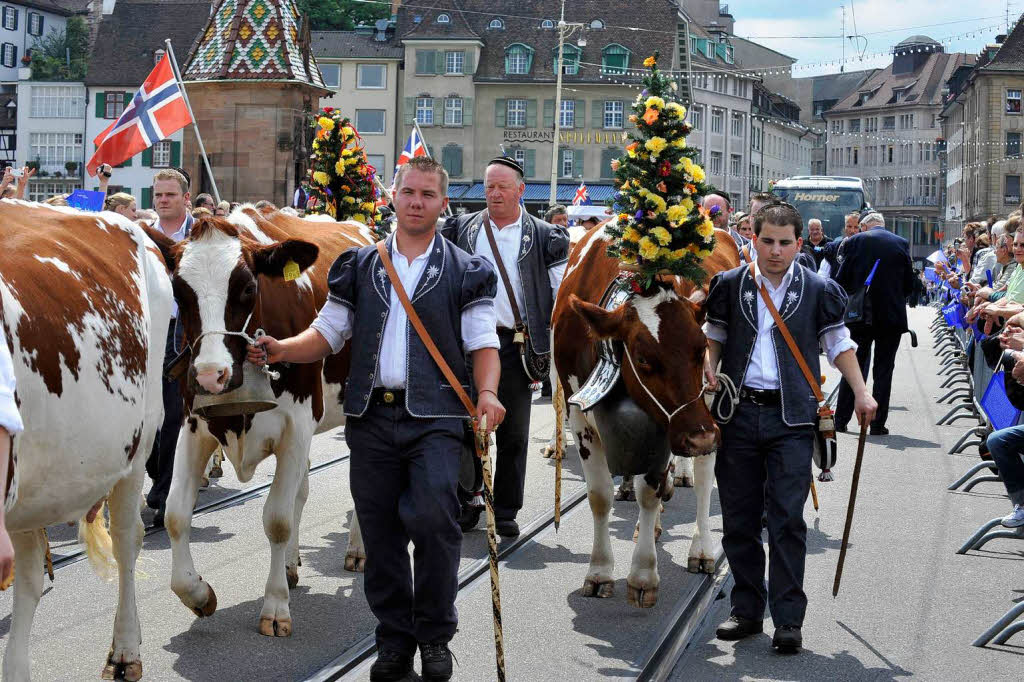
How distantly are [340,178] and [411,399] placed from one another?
264 inches

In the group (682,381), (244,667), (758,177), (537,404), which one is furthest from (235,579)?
(758,177)

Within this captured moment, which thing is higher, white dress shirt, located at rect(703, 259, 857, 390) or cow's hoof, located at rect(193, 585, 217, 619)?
white dress shirt, located at rect(703, 259, 857, 390)

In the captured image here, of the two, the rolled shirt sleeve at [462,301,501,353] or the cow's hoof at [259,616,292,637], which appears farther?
the cow's hoof at [259,616,292,637]

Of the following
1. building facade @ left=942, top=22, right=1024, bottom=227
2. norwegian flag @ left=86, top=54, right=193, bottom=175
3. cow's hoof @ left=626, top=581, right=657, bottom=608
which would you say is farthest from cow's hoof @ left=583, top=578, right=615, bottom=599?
building facade @ left=942, top=22, right=1024, bottom=227

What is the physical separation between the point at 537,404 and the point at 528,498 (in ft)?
23.7

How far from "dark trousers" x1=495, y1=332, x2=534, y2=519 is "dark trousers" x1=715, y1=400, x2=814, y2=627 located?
94.0 inches

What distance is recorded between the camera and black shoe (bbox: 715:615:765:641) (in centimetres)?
693

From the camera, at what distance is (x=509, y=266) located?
941 centimetres

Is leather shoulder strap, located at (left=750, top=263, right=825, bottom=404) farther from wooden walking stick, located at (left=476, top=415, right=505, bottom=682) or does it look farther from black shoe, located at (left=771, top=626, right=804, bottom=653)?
wooden walking stick, located at (left=476, top=415, right=505, bottom=682)

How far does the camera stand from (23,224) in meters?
5.79

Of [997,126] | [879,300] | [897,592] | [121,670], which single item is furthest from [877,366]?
[997,126]

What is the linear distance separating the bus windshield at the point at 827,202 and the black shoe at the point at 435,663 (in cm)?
4083

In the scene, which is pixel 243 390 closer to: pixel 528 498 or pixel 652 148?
pixel 652 148

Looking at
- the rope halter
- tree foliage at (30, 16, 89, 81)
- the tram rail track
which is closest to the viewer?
the rope halter
